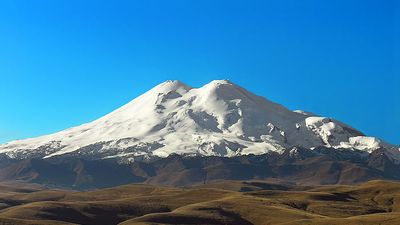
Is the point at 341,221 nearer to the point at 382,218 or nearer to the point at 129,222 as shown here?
the point at 382,218

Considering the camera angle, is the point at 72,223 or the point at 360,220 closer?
the point at 360,220

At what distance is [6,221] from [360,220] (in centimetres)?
9637

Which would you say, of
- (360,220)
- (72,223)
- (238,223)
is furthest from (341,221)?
(72,223)

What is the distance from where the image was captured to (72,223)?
625 feet

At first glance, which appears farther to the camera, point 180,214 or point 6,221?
point 180,214

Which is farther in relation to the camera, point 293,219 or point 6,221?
point 293,219

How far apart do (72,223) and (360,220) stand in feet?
270

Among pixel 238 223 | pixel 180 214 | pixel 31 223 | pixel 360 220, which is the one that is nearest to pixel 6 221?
pixel 31 223

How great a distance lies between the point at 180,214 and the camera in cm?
19975

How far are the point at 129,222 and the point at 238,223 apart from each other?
3380 centimetres

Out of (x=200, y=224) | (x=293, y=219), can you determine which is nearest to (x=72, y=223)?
(x=200, y=224)

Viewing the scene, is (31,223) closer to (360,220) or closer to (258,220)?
(258,220)

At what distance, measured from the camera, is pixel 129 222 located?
188375 mm

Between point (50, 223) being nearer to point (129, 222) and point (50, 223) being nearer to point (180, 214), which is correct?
point (129, 222)
